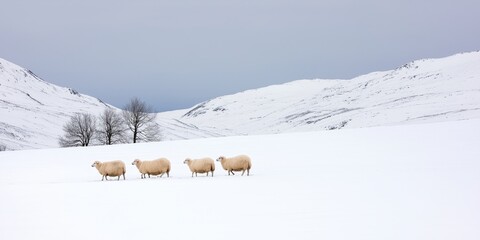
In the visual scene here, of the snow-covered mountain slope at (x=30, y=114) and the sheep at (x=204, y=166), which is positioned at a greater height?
the snow-covered mountain slope at (x=30, y=114)

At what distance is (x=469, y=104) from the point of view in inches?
3935

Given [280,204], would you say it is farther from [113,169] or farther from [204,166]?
[113,169]

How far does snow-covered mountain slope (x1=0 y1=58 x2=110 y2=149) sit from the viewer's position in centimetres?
10731

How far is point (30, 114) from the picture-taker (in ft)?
456

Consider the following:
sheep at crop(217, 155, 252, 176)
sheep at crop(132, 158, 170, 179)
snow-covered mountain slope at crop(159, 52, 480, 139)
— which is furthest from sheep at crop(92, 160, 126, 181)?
snow-covered mountain slope at crop(159, 52, 480, 139)

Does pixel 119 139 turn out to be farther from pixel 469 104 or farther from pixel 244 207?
pixel 469 104

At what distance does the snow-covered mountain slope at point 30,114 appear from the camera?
352ft

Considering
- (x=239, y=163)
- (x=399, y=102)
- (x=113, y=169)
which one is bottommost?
(x=113, y=169)

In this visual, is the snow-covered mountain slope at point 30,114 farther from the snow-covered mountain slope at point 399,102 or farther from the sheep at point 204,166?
the sheep at point 204,166

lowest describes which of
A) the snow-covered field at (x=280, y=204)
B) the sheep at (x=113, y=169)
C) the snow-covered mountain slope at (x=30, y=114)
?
the snow-covered field at (x=280, y=204)

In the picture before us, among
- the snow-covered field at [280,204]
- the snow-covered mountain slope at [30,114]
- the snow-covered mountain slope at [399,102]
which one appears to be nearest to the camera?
the snow-covered field at [280,204]

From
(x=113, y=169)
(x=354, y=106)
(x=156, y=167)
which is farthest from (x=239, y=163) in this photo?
(x=354, y=106)

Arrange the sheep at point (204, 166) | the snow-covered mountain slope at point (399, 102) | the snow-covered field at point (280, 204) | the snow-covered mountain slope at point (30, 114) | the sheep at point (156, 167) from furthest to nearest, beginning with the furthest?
the snow-covered mountain slope at point (30, 114) → the snow-covered mountain slope at point (399, 102) → the sheep at point (156, 167) → the sheep at point (204, 166) → the snow-covered field at point (280, 204)

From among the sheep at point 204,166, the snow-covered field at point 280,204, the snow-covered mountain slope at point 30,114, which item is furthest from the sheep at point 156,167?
the snow-covered mountain slope at point 30,114
